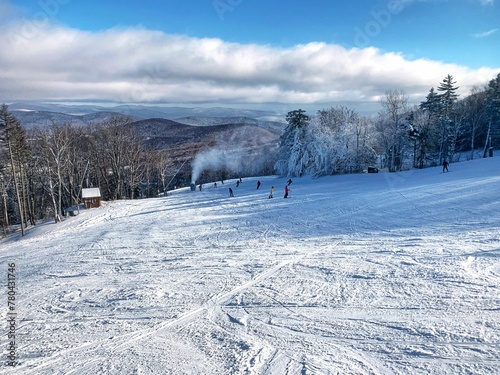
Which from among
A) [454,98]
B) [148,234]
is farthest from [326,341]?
[454,98]

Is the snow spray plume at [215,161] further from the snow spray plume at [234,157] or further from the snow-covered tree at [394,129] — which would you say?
the snow-covered tree at [394,129]

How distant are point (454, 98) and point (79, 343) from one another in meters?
49.4

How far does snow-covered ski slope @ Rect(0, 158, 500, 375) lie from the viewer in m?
5.99

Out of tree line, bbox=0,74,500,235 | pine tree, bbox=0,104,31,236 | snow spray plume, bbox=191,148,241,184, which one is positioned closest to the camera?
pine tree, bbox=0,104,31,236

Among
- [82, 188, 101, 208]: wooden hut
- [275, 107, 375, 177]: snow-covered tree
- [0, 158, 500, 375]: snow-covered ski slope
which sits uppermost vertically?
[275, 107, 375, 177]: snow-covered tree

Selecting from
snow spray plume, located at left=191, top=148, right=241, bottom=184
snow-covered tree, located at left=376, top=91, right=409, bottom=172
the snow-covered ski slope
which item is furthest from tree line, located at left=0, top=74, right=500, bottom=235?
the snow-covered ski slope

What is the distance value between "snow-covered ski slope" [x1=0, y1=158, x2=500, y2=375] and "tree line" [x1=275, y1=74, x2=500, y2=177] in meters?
25.3

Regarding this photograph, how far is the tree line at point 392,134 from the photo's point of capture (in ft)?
136

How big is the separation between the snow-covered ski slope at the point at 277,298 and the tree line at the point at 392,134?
25.3m

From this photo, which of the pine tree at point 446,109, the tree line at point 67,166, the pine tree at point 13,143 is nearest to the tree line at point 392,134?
the pine tree at point 446,109

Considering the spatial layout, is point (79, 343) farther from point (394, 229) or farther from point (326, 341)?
point (394, 229)

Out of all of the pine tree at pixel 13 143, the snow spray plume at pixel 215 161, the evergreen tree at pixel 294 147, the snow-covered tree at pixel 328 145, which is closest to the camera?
the pine tree at pixel 13 143

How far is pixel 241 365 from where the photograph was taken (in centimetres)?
583

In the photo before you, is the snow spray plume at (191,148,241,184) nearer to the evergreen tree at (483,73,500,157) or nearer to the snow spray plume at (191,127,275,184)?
the snow spray plume at (191,127,275,184)
